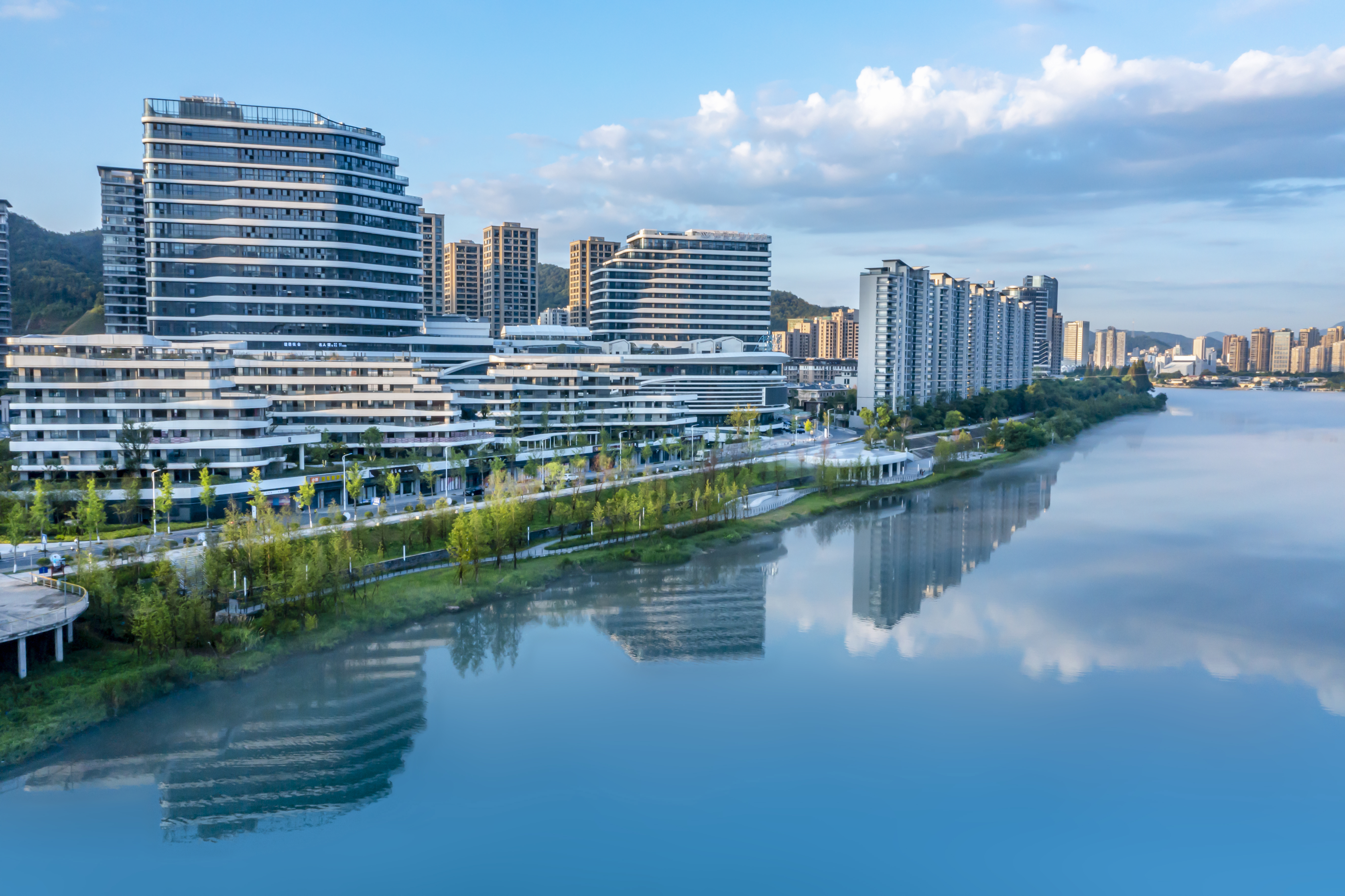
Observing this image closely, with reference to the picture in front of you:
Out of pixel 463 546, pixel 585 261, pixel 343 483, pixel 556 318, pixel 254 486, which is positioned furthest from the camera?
pixel 585 261

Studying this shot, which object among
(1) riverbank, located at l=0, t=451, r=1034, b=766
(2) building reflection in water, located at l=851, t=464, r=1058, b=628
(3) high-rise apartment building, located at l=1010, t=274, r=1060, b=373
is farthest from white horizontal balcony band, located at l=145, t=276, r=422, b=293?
(3) high-rise apartment building, located at l=1010, t=274, r=1060, b=373

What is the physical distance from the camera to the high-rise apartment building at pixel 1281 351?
172m

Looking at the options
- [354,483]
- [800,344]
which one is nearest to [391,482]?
[354,483]

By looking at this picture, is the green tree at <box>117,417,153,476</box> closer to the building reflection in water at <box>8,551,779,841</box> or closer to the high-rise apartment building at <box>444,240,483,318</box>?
the building reflection in water at <box>8,551,779,841</box>

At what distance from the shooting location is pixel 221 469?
28.3 metres

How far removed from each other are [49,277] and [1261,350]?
19944 cm

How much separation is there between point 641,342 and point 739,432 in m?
15.8

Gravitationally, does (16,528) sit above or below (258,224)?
below

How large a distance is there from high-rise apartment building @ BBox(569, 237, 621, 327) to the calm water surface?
7139cm

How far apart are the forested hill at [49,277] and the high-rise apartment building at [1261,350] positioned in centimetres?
19429

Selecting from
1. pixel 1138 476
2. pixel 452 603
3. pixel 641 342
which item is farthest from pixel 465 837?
pixel 641 342

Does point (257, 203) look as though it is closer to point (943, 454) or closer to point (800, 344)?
point (943, 454)

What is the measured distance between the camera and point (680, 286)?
63.0 meters

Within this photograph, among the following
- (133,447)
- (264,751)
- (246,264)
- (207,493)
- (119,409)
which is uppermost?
(246,264)
